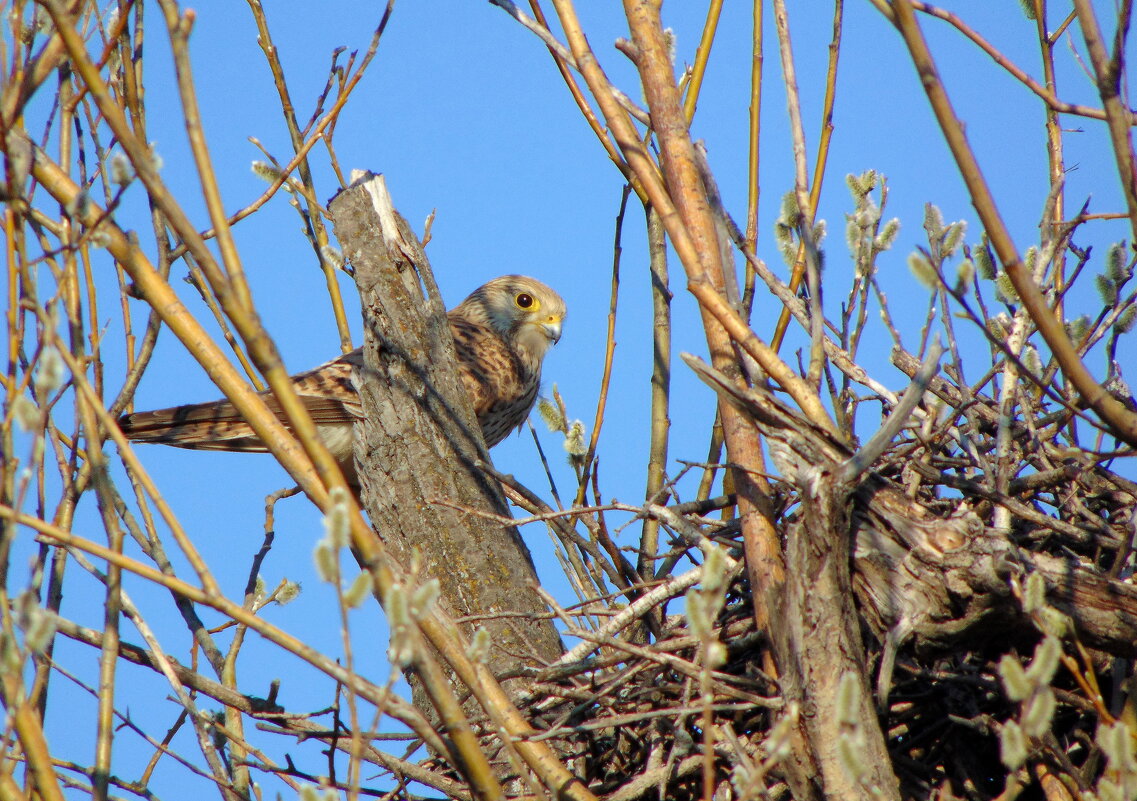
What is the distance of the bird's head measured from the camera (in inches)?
271

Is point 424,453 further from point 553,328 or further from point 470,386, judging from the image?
point 553,328

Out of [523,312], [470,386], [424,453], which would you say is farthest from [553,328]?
[424,453]

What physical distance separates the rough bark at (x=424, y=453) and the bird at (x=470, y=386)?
10.5 inches

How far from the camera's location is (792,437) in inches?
77.9

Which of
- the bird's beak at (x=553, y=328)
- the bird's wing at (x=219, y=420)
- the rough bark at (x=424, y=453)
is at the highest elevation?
the bird's beak at (x=553, y=328)

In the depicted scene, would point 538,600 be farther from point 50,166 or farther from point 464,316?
point 464,316

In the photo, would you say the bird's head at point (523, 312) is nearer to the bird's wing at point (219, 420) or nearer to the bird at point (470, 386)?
the bird at point (470, 386)

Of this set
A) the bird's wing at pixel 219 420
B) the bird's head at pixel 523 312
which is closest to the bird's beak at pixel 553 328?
the bird's head at pixel 523 312

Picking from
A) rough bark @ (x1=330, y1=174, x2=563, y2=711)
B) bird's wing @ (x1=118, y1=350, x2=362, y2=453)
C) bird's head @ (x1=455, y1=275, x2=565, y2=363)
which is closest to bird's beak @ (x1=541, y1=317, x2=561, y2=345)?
bird's head @ (x1=455, y1=275, x2=565, y2=363)

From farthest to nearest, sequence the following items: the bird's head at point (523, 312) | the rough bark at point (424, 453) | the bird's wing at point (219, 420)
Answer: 1. the bird's head at point (523, 312)
2. the bird's wing at point (219, 420)
3. the rough bark at point (424, 453)

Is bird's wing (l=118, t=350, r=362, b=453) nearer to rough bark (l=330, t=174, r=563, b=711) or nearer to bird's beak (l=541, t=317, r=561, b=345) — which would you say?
rough bark (l=330, t=174, r=563, b=711)

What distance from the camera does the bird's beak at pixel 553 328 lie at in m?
6.91

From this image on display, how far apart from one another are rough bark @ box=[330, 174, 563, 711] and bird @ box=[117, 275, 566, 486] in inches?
10.5

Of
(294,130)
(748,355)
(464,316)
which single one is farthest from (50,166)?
(464,316)
